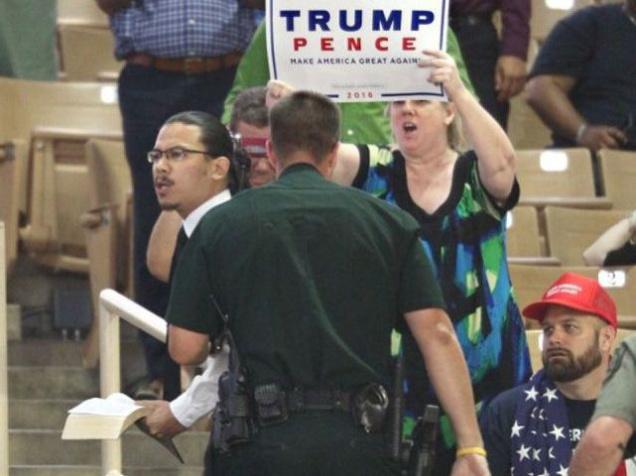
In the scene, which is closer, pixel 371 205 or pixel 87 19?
pixel 371 205

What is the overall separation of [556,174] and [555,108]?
1.12 feet

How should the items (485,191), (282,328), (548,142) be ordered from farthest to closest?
1. (548,142)
2. (485,191)
3. (282,328)

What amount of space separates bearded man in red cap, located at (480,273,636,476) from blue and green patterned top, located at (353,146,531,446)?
103 mm

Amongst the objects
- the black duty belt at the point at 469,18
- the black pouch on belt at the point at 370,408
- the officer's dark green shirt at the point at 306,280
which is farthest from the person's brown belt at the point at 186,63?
the black pouch on belt at the point at 370,408

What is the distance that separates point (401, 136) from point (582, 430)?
104cm

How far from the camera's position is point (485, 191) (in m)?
7.16

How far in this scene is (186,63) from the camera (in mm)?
9758

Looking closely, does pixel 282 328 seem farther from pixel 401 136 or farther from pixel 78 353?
pixel 78 353

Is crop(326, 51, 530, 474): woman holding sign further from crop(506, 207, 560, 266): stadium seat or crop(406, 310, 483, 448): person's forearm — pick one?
crop(506, 207, 560, 266): stadium seat

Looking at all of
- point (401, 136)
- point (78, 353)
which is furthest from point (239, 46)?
point (401, 136)

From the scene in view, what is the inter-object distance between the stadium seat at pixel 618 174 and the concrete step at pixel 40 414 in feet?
9.37

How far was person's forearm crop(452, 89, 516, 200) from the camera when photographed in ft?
22.7

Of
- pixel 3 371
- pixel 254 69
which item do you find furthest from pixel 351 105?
pixel 3 371

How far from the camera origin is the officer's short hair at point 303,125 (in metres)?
6.22
